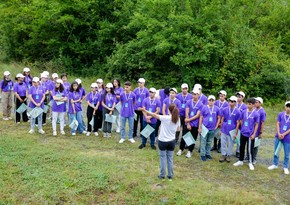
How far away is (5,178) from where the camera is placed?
8023 mm

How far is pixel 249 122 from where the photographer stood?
8.88 meters

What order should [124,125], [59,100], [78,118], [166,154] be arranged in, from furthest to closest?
1. [78,118]
2. [59,100]
3. [124,125]
4. [166,154]

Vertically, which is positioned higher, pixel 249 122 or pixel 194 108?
pixel 194 108

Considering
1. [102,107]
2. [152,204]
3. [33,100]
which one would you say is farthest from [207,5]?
[152,204]

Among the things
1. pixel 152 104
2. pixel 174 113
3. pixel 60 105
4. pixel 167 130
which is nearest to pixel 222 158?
pixel 152 104

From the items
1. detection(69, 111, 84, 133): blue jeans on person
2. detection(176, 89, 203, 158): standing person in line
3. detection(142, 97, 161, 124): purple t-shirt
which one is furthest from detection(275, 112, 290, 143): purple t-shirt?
detection(69, 111, 84, 133): blue jeans on person

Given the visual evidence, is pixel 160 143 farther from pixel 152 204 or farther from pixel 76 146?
pixel 76 146

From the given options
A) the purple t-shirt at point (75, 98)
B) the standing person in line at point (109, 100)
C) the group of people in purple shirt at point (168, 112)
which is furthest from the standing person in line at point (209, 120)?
the purple t-shirt at point (75, 98)

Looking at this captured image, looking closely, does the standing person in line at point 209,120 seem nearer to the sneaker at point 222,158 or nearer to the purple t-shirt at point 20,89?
the sneaker at point 222,158

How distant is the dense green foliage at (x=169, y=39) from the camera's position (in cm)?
1719

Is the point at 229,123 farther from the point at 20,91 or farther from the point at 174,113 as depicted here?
the point at 20,91

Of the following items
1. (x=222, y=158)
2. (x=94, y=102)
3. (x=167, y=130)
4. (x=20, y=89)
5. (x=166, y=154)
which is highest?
(x=20, y=89)

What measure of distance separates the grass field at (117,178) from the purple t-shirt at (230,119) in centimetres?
92

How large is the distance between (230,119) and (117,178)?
3.38 m
